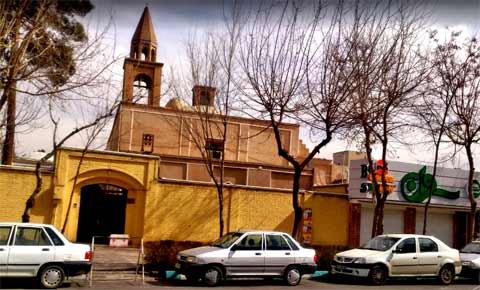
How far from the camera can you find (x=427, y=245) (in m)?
18.1

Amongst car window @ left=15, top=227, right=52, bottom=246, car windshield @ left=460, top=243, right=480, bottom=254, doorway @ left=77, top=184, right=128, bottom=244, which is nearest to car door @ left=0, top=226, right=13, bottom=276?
car window @ left=15, top=227, right=52, bottom=246

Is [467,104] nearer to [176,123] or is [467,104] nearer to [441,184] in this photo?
[441,184]

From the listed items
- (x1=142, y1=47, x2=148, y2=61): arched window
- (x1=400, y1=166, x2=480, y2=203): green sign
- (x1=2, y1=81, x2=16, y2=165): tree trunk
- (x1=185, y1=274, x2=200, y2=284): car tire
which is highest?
(x1=142, y1=47, x2=148, y2=61): arched window

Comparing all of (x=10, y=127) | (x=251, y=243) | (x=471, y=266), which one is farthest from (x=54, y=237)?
(x=471, y=266)

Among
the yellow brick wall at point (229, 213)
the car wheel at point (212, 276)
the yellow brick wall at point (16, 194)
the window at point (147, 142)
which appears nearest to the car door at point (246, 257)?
the car wheel at point (212, 276)

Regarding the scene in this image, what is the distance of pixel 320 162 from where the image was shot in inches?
2138

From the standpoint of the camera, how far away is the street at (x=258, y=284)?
1431 cm

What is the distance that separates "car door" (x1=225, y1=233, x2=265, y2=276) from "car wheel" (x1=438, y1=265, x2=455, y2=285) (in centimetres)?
605

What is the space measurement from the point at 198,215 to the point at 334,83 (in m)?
10.3

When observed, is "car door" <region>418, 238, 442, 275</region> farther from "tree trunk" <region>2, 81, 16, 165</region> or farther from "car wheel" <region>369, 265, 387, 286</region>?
"tree trunk" <region>2, 81, 16, 165</region>

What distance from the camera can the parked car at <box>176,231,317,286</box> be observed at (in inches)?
604

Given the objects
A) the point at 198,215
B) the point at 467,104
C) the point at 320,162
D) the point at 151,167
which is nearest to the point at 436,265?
the point at 467,104

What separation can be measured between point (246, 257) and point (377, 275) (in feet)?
13.6

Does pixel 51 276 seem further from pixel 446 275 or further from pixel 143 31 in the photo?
pixel 143 31
